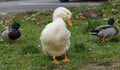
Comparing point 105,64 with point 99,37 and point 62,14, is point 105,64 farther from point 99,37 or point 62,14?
point 99,37

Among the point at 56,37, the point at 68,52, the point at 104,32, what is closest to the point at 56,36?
the point at 56,37

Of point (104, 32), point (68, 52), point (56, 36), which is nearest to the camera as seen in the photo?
point (56, 36)

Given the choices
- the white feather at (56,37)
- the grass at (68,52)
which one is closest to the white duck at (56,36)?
the white feather at (56,37)

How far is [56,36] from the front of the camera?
23.9 feet

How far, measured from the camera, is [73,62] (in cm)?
761

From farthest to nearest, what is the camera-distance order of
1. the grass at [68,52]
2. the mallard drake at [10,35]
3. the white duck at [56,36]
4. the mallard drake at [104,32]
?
the mallard drake at [10,35]
the mallard drake at [104,32]
the grass at [68,52]
the white duck at [56,36]

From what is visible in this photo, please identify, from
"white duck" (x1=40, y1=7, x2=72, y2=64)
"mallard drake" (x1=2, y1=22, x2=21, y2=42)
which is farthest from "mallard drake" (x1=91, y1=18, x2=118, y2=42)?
"mallard drake" (x1=2, y1=22, x2=21, y2=42)

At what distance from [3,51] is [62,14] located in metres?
1.86

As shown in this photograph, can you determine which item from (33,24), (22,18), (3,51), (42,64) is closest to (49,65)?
(42,64)

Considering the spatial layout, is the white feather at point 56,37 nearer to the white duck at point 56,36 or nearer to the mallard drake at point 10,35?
the white duck at point 56,36

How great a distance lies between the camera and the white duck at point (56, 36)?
7.27 meters

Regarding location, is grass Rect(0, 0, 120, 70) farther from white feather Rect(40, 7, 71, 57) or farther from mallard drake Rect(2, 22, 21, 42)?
white feather Rect(40, 7, 71, 57)

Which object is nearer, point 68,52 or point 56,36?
point 56,36

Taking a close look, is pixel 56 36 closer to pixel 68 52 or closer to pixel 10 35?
pixel 68 52
